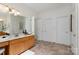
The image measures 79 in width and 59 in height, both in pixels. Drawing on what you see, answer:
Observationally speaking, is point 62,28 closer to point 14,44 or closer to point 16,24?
point 16,24

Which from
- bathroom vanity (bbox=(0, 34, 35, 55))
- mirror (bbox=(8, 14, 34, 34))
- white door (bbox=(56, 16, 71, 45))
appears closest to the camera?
mirror (bbox=(8, 14, 34, 34))

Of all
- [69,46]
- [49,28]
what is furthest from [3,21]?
[69,46]

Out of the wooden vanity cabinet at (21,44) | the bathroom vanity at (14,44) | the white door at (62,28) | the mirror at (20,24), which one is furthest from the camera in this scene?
the wooden vanity cabinet at (21,44)

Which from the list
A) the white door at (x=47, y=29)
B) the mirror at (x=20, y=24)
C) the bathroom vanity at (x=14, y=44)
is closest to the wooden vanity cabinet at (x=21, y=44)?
the bathroom vanity at (x=14, y=44)

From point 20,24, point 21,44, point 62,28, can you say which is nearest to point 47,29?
point 62,28

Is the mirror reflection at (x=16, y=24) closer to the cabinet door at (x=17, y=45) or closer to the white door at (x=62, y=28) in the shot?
the cabinet door at (x=17, y=45)

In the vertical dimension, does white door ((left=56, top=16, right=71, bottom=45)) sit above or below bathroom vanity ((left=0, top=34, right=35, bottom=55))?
above

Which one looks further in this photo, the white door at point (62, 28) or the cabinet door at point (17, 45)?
the cabinet door at point (17, 45)

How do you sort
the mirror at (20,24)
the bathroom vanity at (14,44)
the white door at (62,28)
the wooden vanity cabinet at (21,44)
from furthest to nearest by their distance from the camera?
the wooden vanity cabinet at (21,44)
the white door at (62,28)
the bathroom vanity at (14,44)
the mirror at (20,24)

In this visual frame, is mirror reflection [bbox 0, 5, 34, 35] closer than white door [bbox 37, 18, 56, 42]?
Yes

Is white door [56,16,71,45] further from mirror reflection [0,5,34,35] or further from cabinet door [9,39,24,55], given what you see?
cabinet door [9,39,24,55]

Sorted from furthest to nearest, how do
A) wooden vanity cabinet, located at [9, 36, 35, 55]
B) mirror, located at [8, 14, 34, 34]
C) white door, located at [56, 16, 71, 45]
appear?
1. wooden vanity cabinet, located at [9, 36, 35, 55]
2. white door, located at [56, 16, 71, 45]
3. mirror, located at [8, 14, 34, 34]

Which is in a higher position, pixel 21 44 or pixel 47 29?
pixel 47 29

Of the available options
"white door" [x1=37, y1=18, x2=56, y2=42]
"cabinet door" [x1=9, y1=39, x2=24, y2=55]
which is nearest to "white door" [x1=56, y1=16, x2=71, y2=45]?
"white door" [x1=37, y1=18, x2=56, y2=42]
